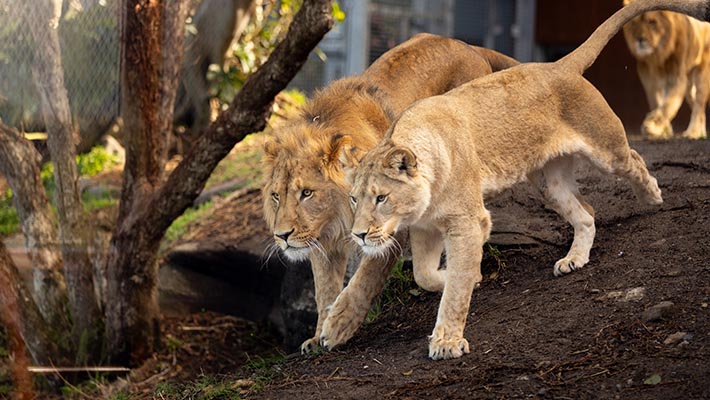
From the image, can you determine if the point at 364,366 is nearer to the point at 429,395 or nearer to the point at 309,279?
the point at 429,395

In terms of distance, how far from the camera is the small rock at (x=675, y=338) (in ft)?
13.6

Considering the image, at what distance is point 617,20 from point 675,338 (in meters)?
2.15

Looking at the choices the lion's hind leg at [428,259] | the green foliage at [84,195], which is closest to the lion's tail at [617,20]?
the lion's hind leg at [428,259]

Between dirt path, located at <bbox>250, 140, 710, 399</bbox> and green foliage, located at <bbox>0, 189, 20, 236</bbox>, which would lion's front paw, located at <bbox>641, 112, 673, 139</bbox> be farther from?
green foliage, located at <bbox>0, 189, 20, 236</bbox>

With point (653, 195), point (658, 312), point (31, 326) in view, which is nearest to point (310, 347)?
point (658, 312)

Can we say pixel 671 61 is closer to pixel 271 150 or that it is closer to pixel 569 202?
pixel 569 202

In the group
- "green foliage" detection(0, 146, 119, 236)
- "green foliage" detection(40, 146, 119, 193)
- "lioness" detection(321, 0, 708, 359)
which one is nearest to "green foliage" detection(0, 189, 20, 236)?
"green foliage" detection(0, 146, 119, 236)

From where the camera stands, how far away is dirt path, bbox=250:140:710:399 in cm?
404

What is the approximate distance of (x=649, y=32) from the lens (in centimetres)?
895

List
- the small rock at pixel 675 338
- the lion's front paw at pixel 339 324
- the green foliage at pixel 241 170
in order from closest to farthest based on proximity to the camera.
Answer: the small rock at pixel 675 338 < the lion's front paw at pixel 339 324 < the green foliage at pixel 241 170

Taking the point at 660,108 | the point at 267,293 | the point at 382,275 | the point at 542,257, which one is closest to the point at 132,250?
the point at 267,293

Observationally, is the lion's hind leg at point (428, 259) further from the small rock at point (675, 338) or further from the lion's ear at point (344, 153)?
the small rock at point (675, 338)

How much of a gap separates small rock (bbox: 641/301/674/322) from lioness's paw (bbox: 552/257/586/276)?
886 millimetres

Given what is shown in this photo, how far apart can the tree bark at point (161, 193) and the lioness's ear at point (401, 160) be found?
65.6 inches
